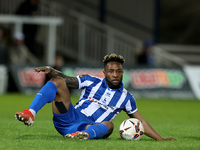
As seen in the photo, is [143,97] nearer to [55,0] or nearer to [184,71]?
[184,71]

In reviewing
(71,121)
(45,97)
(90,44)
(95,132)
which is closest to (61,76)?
(45,97)

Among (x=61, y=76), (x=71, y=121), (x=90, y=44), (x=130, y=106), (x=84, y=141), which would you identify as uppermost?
(x=61, y=76)

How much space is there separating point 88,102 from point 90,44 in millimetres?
13736

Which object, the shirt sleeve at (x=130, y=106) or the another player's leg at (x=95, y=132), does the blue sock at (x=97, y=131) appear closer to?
the another player's leg at (x=95, y=132)

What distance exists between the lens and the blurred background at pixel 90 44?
19.2m

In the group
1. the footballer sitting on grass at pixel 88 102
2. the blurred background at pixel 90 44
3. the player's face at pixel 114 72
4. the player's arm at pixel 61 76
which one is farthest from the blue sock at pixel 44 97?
the blurred background at pixel 90 44

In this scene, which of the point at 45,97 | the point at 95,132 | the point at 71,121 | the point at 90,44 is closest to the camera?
the point at 45,97

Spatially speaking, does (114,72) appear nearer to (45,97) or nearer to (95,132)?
(95,132)

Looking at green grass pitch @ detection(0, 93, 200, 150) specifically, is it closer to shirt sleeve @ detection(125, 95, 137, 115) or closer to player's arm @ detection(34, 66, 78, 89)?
shirt sleeve @ detection(125, 95, 137, 115)

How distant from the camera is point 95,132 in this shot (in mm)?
7055

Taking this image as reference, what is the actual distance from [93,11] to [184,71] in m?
4.80

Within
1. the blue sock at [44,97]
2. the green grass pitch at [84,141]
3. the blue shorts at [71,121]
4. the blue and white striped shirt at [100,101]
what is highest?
the blue sock at [44,97]

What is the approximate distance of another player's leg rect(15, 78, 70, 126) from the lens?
259 inches

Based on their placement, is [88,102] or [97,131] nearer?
[97,131]
